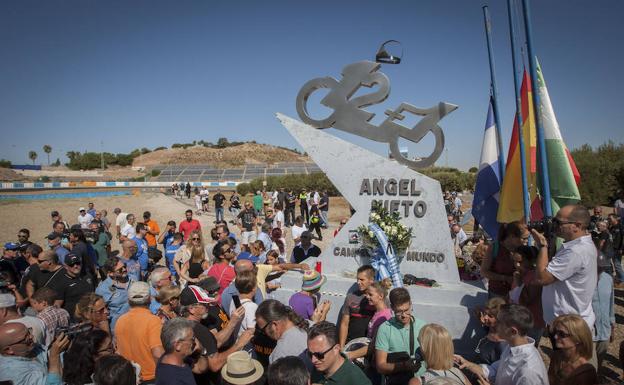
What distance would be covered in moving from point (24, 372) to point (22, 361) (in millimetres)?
107

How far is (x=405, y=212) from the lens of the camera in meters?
7.00

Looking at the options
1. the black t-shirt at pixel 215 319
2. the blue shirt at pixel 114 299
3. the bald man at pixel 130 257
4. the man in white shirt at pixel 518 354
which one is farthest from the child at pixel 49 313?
the man in white shirt at pixel 518 354

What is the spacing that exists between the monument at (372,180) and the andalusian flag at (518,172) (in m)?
1.38

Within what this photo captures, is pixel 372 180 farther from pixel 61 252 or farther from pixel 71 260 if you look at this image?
pixel 61 252

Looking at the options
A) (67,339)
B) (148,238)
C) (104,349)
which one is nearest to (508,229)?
(104,349)

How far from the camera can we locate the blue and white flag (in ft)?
25.3

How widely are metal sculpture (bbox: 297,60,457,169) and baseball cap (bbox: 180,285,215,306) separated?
443cm

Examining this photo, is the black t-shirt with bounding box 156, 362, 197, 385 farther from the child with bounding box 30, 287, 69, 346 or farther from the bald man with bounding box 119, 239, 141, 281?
the bald man with bounding box 119, 239, 141, 281

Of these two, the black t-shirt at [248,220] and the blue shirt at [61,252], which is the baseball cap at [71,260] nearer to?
the blue shirt at [61,252]

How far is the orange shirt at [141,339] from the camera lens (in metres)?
3.57

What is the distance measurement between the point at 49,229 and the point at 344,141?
1837cm

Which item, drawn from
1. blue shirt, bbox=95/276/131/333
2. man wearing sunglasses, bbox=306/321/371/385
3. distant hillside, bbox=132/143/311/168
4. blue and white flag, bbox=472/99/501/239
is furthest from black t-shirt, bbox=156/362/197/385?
distant hillside, bbox=132/143/311/168

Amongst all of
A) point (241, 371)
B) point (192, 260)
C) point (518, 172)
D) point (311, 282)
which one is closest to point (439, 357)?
point (241, 371)

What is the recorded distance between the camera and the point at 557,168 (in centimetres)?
656
